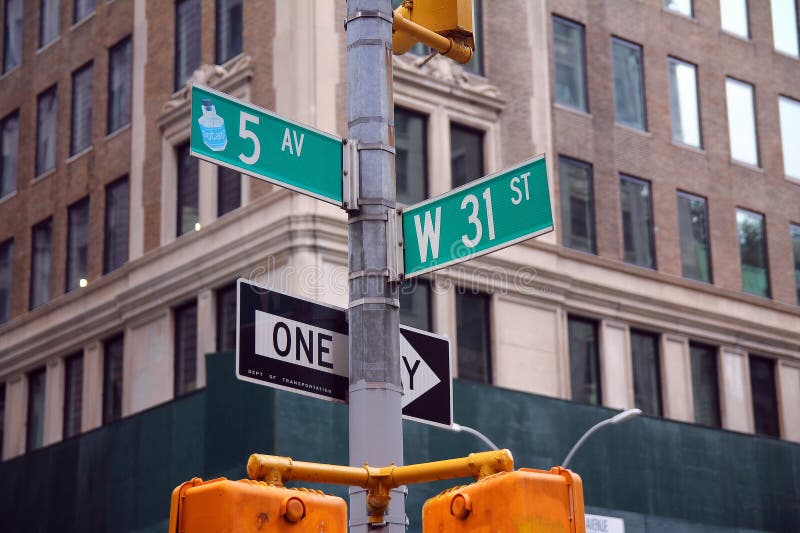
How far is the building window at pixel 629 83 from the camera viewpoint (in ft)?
106

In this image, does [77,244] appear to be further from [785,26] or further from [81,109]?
[785,26]

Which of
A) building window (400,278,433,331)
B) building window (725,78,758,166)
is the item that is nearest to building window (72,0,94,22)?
building window (400,278,433,331)

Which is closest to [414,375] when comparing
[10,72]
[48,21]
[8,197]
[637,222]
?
[637,222]

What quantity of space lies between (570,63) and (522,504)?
88.4 feet

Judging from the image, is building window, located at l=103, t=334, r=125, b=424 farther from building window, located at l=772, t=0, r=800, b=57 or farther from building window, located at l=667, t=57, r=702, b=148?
building window, located at l=772, t=0, r=800, b=57

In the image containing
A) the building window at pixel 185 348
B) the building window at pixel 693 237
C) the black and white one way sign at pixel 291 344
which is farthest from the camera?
the building window at pixel 693 237

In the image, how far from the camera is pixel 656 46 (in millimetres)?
32969

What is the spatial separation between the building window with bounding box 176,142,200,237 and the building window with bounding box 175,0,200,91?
1.53 m

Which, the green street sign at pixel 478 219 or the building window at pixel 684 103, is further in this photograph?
the building window at pixel 684 103

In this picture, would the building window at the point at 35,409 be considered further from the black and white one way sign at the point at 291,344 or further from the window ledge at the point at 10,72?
the black and white one way sign at the point at 291,344

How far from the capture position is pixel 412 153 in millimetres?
28172

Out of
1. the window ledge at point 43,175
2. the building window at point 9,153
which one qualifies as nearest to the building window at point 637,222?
the window ledge at point 43,175

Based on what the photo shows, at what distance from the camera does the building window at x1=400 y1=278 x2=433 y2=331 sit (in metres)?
27.3

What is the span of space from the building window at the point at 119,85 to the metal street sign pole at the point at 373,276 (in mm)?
24430
